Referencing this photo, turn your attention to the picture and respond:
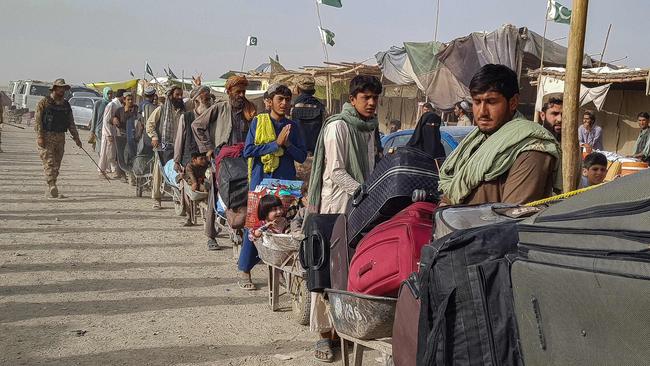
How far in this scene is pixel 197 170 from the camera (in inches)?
370

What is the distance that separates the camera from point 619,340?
1.46 metres

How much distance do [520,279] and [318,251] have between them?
227 centimetres

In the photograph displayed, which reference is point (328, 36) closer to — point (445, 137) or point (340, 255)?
point (445, 137)

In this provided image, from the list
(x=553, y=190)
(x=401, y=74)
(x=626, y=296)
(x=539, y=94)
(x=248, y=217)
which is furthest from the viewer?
(x=401, y=74)

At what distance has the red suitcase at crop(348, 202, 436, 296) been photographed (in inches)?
113

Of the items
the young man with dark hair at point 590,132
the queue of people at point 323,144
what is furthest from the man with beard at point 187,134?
the young man with dark hair at point 590,132

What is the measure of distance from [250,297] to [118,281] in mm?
1340

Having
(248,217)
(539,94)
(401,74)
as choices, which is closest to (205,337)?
(248,217)

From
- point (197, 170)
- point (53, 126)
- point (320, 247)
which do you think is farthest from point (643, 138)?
point (320, 247)

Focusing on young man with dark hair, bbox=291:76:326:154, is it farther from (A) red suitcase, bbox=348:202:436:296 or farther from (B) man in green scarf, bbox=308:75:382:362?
(A) red suitcase, bbox=348:202:436:296

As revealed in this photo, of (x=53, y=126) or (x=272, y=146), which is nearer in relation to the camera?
(x=272, y=146)

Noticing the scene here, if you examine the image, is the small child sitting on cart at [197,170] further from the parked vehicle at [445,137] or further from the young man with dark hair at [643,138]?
the young man with dark hair at [643,138]

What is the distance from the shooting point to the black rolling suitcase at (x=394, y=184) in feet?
10.8

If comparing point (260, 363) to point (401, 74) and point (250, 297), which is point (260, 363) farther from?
point (401, 74)
